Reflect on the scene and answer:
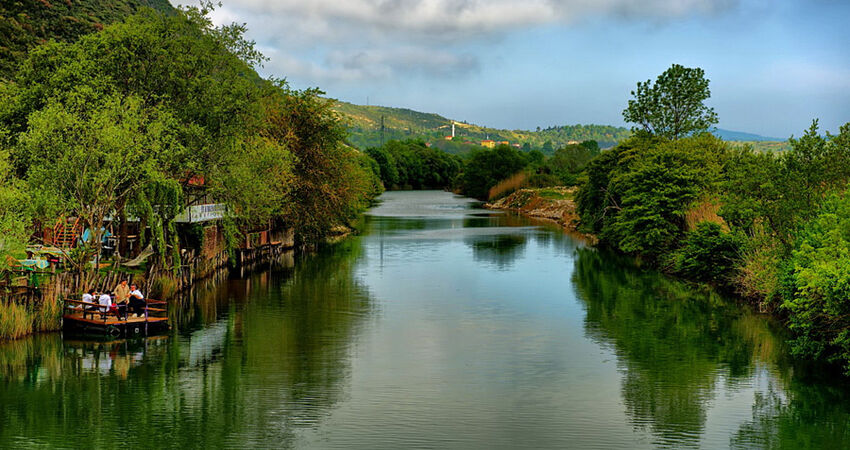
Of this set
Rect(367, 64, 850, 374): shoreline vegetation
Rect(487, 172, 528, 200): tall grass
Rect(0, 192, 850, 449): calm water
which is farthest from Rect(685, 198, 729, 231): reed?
Rect(487, 172, 528, 200): tall grass

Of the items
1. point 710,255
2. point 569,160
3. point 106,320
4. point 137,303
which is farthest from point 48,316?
point 569,160

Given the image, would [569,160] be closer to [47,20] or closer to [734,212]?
[47,20]

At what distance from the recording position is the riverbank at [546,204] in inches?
4080

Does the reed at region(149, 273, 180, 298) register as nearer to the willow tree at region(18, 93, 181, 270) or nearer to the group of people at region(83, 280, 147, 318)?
the willow tree at region(18, 93, 181, 270)

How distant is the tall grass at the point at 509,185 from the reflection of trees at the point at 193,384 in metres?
119

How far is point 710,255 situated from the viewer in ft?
148

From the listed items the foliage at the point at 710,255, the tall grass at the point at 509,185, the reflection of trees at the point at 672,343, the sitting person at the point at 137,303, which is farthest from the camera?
the tall grass at the point at 509,185

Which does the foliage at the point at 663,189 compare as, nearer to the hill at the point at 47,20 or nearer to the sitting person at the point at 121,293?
the sitting person at the point at 121,293

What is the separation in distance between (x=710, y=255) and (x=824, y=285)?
21559 mm

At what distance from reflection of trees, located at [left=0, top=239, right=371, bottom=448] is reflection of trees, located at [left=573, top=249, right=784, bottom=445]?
9.73 metres

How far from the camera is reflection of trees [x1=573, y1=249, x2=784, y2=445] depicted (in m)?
22.4

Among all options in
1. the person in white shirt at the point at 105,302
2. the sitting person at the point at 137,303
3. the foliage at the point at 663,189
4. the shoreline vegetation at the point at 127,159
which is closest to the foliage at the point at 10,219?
the shoreline vegetation at the point at 127,159

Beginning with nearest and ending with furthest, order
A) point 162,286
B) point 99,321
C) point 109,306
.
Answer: point 99,321 → point 109,306 → point 162,286

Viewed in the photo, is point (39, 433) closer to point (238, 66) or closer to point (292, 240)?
point (238, 66)
